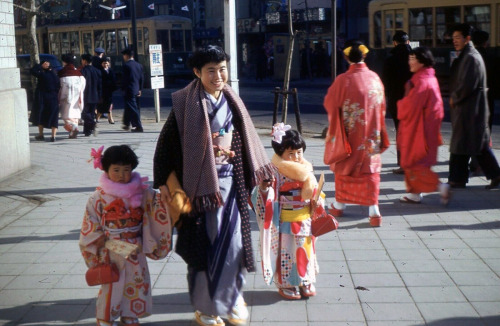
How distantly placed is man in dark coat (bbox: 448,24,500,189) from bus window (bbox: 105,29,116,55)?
78.2ft

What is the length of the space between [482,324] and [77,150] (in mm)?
8777

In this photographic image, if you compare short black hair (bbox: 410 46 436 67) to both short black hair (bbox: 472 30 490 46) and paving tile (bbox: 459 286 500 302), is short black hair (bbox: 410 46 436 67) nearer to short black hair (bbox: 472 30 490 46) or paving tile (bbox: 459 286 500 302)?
short black hair (bbox: 472 30 490 46)

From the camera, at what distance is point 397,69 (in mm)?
8781

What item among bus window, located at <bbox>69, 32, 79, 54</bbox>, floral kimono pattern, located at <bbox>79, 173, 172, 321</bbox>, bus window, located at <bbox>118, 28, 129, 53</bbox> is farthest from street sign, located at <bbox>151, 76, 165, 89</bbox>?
bus window, located at <bbox>69, 32, 79, 54</bbox>

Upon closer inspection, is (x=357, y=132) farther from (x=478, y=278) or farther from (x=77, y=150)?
(x=77, y=150)

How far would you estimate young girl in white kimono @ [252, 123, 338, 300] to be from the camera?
450 centimetres

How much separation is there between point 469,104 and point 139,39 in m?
23.7

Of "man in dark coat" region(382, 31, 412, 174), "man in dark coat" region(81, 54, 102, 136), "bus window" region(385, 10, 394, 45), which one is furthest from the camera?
"bus window" region(385, 10, 394, 45)

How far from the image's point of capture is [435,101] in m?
6.95

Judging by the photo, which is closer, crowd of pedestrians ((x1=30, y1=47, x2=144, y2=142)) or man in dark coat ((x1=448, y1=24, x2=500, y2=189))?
man in dark coat ((x1=448, y1=24, x2=500, y2=189))

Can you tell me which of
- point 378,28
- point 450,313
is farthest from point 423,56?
point 378,28

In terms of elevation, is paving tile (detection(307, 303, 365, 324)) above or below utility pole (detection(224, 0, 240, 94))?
below

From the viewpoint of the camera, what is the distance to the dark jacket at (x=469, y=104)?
754 centimetres

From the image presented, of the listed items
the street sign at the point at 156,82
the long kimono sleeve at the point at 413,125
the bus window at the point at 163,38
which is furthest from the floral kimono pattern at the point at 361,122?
the bus window at the point at 163,38
